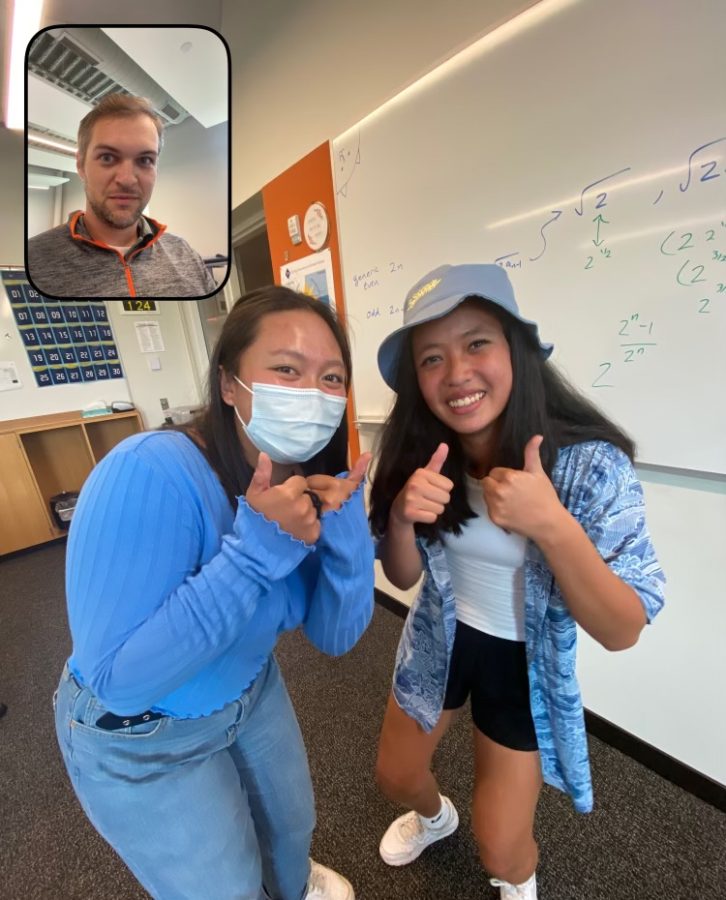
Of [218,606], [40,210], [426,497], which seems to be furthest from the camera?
[426,497]

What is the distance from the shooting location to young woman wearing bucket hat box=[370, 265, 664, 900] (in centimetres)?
78

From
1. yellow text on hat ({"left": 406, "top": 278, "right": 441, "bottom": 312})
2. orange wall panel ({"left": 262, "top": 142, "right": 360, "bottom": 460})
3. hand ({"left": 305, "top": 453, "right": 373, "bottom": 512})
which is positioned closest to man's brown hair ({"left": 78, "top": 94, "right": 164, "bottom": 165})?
yellow text on hat ({"left": 406, "top": 278, "right": 441, "bottom": 312})

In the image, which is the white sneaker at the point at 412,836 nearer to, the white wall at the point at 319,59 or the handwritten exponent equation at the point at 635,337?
the handwritten exponent equation at the point at 635,337

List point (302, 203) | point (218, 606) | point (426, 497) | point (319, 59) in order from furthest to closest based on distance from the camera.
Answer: point (302, 203), point (319, 59), point (426, 497), point (218, 606)

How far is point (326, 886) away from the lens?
3.74ft

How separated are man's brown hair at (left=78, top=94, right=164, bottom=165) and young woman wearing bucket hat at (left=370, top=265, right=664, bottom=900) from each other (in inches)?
→ 24.8

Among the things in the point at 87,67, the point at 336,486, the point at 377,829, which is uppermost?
the point at 87,67

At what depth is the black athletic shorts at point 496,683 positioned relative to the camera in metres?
1.00

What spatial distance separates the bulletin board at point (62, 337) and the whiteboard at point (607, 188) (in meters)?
4.01

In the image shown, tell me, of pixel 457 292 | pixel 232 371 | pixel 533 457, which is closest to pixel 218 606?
pixel 232 371

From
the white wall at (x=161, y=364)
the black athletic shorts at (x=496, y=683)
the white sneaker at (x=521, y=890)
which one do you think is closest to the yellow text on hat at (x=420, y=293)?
the black athletic shorts at (x=496, y=683)

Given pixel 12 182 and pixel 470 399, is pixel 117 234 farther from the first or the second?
pixel 470 399

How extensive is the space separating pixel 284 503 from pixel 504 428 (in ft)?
1.74

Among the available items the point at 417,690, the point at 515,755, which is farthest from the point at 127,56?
the point at 515,755
